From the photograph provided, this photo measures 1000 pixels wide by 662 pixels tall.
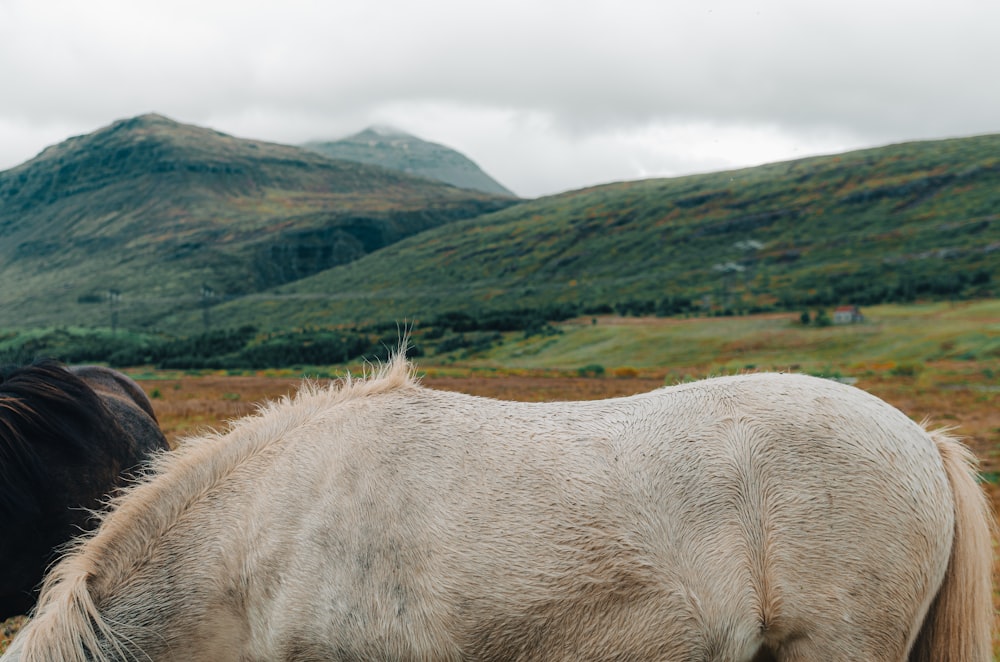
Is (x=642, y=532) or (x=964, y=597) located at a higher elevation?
(x=642, y=532)

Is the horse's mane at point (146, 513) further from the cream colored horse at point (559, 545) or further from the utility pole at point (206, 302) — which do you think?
the utility pole at point (206, 302)

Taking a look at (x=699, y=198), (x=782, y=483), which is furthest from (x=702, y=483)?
(x=699, y=198)

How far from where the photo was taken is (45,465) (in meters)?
5.02

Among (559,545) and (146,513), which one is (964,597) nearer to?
(559,545)

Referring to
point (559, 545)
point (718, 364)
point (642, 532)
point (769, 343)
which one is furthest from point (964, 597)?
point (769, 343)

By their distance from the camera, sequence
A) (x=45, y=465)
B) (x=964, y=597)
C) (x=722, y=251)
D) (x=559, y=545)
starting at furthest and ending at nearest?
(x=722, y=251) < (x=45, y=465) < (x=964, y=597) < (x=559, y=545)

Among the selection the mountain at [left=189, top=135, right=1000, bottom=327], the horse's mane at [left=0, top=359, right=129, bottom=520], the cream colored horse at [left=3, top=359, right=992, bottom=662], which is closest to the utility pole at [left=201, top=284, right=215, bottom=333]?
the mountain at [left=189, top=135, right=1000, bottom=327]

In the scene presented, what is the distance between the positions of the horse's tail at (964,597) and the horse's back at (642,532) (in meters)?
0.13

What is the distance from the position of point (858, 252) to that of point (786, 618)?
4560 inches

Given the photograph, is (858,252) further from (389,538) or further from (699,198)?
(389,538)

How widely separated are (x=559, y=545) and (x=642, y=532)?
0.43 m

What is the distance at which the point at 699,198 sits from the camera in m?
144

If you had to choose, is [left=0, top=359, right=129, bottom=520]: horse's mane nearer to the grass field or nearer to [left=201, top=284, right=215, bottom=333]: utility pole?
the grass field

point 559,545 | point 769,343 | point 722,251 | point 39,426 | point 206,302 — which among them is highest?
point 722,251
